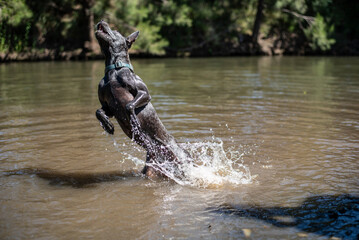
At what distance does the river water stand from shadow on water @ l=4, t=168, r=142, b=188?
1 cm

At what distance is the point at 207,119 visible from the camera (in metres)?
9.48

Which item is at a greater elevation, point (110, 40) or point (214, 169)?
point (110, 40)

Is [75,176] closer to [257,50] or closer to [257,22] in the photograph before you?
[257,50]

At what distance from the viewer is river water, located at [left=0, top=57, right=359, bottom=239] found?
14.0 feet

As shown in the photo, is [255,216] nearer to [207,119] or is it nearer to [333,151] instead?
[333,151]

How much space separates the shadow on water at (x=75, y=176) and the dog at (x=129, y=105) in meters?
0.52

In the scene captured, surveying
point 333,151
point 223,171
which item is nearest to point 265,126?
point 333,151

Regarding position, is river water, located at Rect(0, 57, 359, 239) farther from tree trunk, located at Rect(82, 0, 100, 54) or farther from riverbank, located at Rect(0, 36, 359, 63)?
riverbank, located at Rect(0, 36, 359, 63)

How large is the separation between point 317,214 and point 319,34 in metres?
30.7

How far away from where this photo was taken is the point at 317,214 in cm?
448

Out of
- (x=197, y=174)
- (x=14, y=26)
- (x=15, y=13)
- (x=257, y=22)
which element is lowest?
(x=197, y=174)

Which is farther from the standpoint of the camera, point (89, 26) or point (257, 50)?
point (257, 50)

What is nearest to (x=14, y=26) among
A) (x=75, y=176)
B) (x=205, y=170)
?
(x=75, y=176)

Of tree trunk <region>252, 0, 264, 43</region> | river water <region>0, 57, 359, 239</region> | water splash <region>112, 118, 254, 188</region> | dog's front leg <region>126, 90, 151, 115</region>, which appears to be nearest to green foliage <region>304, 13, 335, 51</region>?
tree trunk <region>252, 0, 264, 43</region>
